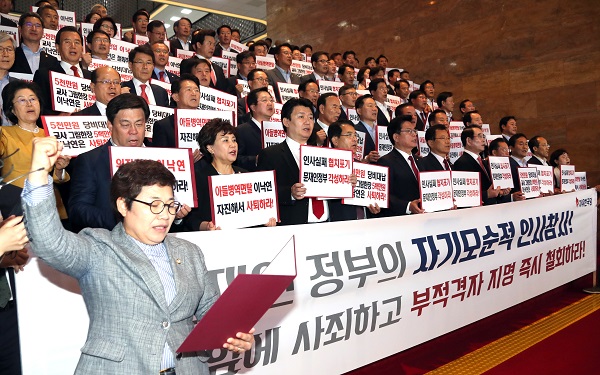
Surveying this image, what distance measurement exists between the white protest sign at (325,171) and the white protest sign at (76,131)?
124 cm

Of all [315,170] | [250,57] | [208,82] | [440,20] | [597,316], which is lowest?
[597,316]

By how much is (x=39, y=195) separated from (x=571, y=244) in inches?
193

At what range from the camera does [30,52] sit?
514 cm

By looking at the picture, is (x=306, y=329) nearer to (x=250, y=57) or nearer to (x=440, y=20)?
(x=250, y=57)

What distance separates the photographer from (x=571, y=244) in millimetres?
5012

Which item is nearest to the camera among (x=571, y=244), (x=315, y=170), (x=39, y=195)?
(x=39, y=195)

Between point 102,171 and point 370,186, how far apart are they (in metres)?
Result: 1.80

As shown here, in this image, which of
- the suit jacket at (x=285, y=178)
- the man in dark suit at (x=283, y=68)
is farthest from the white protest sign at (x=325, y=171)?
the man in dark suit at (x=283, y=68)

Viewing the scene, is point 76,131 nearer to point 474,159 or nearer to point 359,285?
point 359,285

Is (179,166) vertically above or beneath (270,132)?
beneath

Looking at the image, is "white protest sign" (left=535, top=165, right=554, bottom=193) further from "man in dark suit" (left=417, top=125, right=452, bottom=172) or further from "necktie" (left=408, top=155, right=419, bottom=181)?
"necktie" (left=408, top=155, right=419, bottom=181)

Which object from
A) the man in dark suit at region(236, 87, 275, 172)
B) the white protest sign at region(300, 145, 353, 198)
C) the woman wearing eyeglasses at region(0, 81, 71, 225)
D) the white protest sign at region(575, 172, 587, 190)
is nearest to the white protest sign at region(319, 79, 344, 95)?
the man in dark suit at region(236, 87, 275, 172)

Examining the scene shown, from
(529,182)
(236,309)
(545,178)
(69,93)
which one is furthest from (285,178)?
(545,178)

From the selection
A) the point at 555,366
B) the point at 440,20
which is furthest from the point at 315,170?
the point at 440,20
